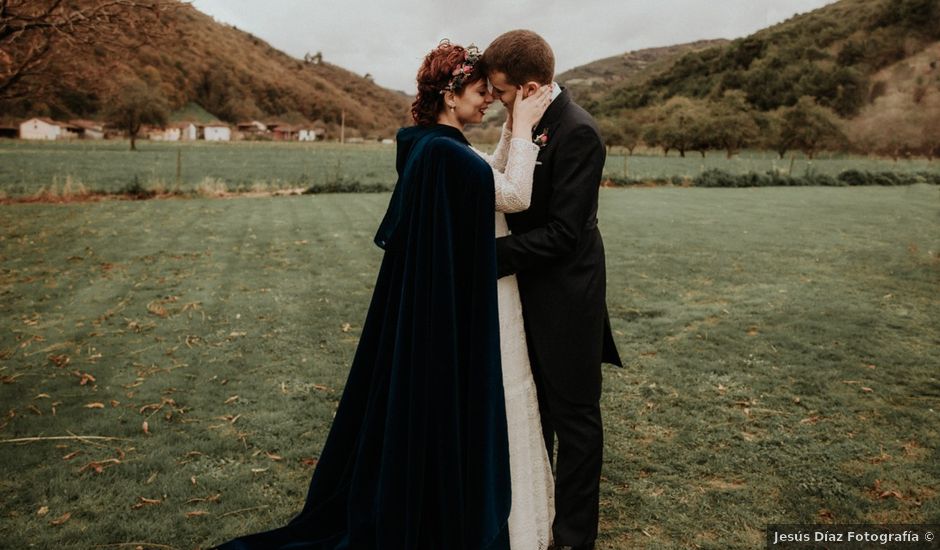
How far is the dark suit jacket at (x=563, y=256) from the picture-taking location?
2.51 meters

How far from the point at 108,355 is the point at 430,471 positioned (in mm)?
4969

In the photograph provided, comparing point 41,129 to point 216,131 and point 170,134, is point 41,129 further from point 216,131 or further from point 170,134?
point 216,131

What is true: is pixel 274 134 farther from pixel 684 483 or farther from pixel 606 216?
pixel 684 483

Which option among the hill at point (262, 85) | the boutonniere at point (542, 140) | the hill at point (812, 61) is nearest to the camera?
the boutonniere at point (542, 140)

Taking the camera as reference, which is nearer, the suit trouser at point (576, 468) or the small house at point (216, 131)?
the suit trouser at point (576, 468)

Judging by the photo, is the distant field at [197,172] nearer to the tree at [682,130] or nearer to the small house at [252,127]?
the tree at [682,130]

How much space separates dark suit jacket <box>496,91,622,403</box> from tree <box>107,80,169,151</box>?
51563 mm

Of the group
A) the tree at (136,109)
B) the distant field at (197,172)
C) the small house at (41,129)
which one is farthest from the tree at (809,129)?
the small house at (41,129)

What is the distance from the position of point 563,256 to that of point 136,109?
181 ft

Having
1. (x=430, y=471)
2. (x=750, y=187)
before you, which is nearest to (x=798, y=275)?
(x=430, y=471)

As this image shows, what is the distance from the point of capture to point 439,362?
2439mm

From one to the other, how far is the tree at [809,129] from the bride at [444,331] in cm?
5277

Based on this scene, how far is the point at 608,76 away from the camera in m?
158

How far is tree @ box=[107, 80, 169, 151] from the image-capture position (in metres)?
47.0
